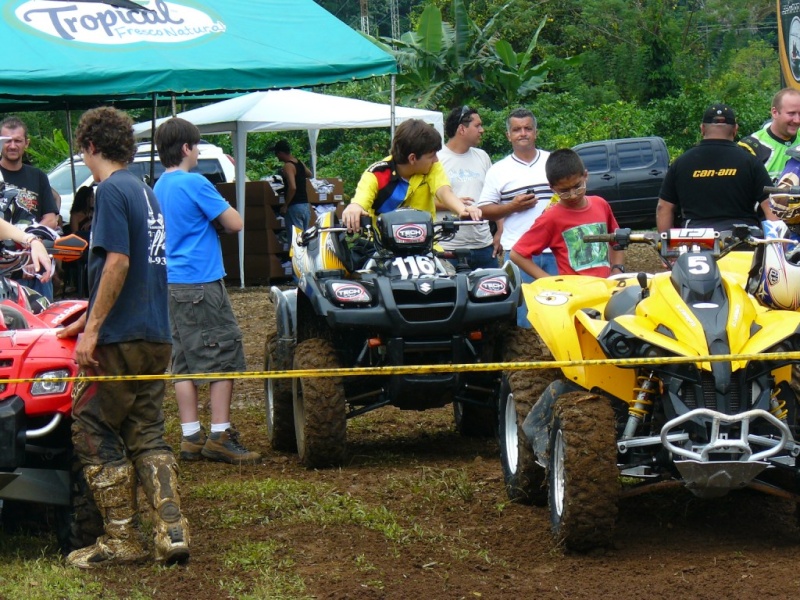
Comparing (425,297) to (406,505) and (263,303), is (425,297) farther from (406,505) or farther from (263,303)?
Answer: (263,303)

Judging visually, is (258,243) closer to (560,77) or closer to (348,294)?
(348,294)

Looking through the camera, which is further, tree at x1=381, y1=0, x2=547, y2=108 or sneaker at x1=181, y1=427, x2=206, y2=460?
tree at x1=381, y1=0, x2=547, y2=108

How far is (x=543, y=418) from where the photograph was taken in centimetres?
553

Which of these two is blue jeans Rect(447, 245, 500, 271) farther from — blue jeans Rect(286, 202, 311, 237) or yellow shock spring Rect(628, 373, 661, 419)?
blue jeans Rect(286, 202, 311, 237)

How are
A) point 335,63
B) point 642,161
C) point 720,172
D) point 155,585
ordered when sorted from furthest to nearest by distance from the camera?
point 642,161 < point 335,63 < point 720,172 < point 155,585

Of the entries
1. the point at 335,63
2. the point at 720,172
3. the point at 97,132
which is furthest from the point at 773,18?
the point at 97,132

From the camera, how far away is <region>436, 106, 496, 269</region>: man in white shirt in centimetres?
870

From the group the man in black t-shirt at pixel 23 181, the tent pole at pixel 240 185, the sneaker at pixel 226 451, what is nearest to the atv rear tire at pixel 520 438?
the sneaker at pixel 226 451

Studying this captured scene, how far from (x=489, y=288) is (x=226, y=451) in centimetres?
191

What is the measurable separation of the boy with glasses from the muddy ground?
1208 millimetres

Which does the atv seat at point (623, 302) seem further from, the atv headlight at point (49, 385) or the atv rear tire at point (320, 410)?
the atv headlight at point (49, 385)

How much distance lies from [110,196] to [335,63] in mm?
6273

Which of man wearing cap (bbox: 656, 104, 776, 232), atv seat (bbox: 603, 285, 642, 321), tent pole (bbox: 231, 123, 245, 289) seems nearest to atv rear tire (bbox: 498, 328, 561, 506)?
atv seat (bbox: 603, 285, 642, 321)

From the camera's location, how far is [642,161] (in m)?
21.4
